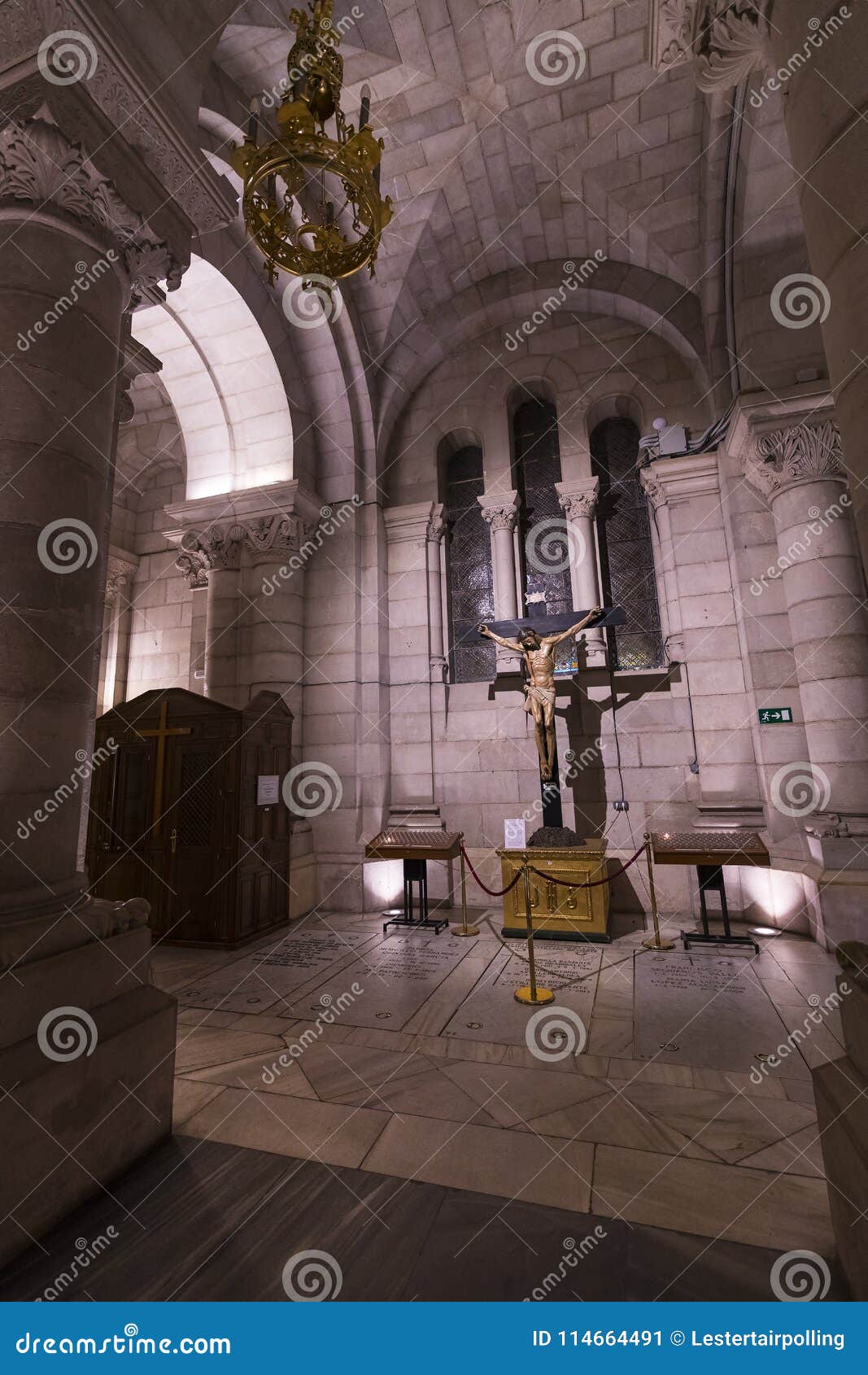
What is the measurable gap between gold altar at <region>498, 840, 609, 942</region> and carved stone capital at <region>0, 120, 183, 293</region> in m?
6.05

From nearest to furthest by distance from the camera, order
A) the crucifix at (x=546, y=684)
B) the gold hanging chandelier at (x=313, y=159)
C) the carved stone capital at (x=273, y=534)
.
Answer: the gold hanging chandelier at (x=313, y=159), the crucifix at (x=546, y=684), the carved stone capital at (x=273, y=534)

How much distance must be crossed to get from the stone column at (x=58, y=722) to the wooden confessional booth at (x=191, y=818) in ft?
12.7

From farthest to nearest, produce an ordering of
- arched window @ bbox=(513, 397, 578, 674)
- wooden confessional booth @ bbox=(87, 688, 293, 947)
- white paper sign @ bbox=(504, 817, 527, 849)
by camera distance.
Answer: arched window @ bbox=(513, 397, 578, 674), wooden confessional booth @ bbox=(87, 688, 293, 947), white paper sign @ bbox=(504, 817, 527, 849)

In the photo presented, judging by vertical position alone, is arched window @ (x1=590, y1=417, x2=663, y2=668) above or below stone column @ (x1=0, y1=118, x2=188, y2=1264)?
above

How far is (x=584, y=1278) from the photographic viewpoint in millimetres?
1981

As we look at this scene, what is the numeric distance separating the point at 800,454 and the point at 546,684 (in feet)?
12.3

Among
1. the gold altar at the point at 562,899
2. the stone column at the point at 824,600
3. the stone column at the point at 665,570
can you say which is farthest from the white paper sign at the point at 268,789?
the stone column at the point at 824,600

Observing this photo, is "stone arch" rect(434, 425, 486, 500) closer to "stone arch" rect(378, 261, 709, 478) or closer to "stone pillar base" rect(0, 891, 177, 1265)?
"stone arch" rect(378, 261, 709, 478)

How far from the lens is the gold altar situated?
21.4ft

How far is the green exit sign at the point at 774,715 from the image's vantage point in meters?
6.95

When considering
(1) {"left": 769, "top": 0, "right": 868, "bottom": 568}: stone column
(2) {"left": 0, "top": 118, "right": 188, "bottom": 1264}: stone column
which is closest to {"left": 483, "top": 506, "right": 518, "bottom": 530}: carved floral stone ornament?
(2) {"left": 0, "top": 118, "right": 188, "bottom": 1264}: stone column

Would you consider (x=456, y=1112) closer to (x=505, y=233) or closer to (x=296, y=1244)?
(x=296, y=1244)

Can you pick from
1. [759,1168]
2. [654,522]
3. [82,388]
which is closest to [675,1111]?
[759,1168]

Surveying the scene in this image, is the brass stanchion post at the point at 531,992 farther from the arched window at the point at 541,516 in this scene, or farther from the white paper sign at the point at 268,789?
the arched window at the point at 541,516
